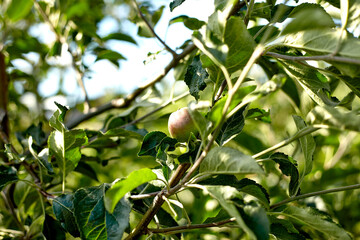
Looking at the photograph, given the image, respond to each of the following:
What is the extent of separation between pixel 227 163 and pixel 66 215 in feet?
1.30

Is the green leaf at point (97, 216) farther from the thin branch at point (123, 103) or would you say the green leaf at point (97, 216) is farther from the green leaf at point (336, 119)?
the thin branch at point (123, 103)

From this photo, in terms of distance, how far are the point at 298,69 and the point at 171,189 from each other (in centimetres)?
31

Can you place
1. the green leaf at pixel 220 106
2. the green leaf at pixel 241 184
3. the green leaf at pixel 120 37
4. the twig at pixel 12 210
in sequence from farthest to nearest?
the green leaf at pixel 120 37, the twig at pixel 12 210, the green leaf at pixel 241 184, the green leaf at pixel 220 106

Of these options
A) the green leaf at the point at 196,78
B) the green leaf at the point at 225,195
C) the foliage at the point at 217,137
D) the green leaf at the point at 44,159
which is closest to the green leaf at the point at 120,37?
the foliage at the point at 217,137

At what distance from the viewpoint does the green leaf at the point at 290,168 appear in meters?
0.69

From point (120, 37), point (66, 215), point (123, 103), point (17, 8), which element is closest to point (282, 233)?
point (66, 215)

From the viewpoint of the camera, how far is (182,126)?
2.29 feet

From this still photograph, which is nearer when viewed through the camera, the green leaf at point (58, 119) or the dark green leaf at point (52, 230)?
the green leaf at point (58, 119)

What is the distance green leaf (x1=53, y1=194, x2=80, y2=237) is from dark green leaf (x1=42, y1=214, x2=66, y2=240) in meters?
0.11

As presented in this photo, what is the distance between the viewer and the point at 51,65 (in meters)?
2.10

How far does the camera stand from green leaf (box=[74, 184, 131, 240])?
1.90 ft

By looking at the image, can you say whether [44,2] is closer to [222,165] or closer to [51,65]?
[51,65]

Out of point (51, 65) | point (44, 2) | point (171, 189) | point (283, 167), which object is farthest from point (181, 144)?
point (51, 65)

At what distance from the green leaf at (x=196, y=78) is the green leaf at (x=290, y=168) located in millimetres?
191
